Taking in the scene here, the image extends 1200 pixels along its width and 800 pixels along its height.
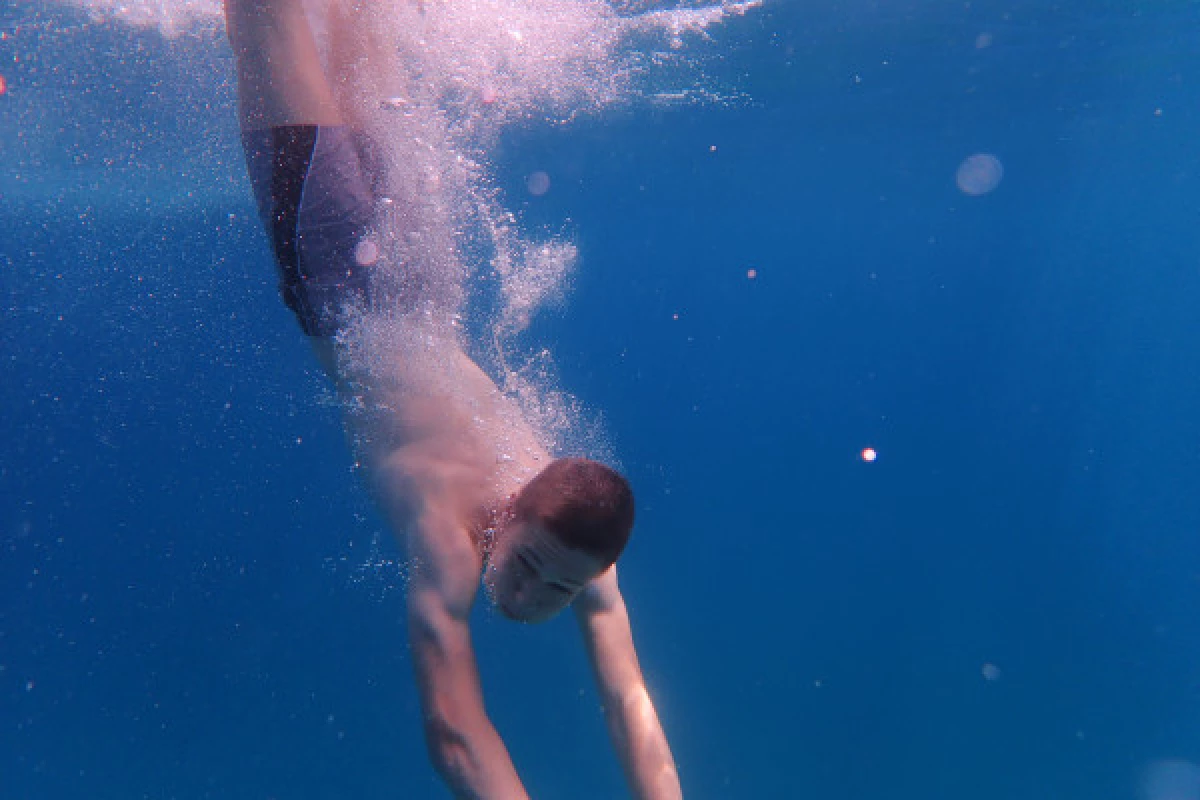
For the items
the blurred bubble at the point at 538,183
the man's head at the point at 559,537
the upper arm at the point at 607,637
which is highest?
the man's head at the point at 559,537

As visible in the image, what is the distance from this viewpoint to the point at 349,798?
1420 centimetres

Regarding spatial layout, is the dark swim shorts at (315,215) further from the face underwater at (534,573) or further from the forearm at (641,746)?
the forearm at (641,746)

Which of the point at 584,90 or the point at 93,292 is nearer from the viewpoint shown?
the point at 584,90

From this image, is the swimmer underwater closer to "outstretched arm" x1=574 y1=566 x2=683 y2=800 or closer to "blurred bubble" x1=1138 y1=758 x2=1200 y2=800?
"outstretched arm" x1=574 y1=566 x2=683 y2=800

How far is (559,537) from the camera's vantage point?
3102mm

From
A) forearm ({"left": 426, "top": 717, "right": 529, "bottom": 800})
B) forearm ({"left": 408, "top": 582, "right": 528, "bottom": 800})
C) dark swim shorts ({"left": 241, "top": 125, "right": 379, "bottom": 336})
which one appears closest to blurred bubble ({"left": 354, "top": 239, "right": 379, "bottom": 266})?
dark swim shorts ({"left": 241, "top": 125, "right": 379, "bottom": 336})

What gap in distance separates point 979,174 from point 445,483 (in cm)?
3221

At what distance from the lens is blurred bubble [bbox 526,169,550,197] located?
1052 inches

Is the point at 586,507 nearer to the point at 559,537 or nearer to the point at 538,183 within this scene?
the point at 559,537

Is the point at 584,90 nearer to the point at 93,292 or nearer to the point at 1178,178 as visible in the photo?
the point at 93,292

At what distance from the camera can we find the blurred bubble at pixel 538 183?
2671 cm

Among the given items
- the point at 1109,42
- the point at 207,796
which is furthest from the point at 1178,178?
the point at 207,796

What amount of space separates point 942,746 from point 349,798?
13.5m

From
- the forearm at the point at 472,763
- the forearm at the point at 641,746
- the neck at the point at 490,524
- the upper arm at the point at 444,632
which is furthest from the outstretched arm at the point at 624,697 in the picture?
the forearm at the point at 472,763
